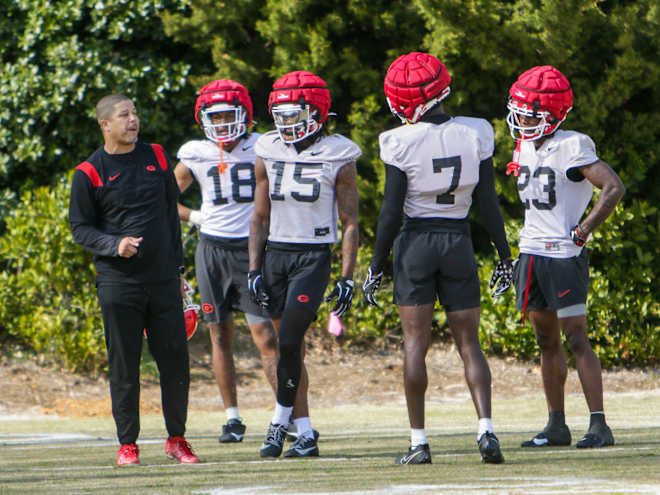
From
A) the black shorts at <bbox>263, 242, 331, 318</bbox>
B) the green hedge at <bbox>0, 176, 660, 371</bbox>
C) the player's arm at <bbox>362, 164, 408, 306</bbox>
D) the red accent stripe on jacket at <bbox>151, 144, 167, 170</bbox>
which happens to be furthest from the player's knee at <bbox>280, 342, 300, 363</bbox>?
the green hedge at <bbox>0, 176, 660, 371</bbox>

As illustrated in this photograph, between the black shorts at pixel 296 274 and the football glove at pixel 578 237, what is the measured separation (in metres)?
1.52

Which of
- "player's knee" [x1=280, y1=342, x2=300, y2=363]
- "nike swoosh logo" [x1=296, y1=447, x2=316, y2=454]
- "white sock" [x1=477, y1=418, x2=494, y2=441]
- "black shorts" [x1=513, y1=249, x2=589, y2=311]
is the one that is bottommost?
"nike swoosh logo" [x1=296, y1=447, x2=316, y2=454]

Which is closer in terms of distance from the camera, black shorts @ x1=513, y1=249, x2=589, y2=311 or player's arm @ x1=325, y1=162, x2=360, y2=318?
player's arm @ x1=325, y1=162, x2=360, y2=318

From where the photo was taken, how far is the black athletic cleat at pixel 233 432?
776cm

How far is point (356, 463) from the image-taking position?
20.0 ft

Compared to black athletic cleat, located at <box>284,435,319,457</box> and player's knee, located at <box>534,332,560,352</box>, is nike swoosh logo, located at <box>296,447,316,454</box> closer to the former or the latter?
black athletic cleat, located at <box>284,435,319,457</box>

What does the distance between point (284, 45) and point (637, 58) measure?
157 inches

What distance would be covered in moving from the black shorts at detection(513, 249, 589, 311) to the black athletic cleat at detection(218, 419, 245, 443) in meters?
2.18

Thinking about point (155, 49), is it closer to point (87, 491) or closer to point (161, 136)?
point (161, 136)

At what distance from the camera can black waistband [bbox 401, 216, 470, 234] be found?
239 inches

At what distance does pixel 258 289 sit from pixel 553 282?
1.84 metres

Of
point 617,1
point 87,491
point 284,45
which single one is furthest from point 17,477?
point 617,1

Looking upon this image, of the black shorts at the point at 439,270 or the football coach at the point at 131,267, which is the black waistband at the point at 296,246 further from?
the black shorts at the point at 439,270

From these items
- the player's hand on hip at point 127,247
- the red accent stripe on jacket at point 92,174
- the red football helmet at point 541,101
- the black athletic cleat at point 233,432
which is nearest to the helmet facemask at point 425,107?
the red football helmet at point 541,101
